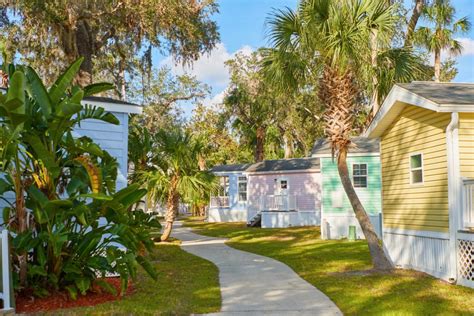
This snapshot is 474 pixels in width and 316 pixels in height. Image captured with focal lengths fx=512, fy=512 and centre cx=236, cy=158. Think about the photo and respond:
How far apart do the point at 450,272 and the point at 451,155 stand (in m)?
2.43

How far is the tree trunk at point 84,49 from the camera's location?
19016mm

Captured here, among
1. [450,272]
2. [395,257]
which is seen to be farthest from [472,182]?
[395,257]

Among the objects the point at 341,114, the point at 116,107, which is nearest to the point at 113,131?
the point at 116,107

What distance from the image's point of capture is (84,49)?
1945 cm

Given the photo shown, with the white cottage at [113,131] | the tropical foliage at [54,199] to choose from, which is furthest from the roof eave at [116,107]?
the tropical foliage at [54,199]

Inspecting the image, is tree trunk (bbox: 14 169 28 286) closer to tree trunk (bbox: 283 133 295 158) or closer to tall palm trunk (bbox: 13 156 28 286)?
tall palm trunk (bbox: 13 156 28 286)

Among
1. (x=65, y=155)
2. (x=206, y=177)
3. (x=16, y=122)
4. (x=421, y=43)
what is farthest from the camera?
(x=421, y=43)

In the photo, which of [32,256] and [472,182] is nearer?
[32,256]

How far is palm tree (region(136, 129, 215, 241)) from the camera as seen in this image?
18.0 metres

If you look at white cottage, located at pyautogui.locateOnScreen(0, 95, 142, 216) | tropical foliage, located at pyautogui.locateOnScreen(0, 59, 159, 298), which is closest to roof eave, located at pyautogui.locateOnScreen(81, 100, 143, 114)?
white cottage, located at pyautogui.locateOnScreen(0, 95, 142, 216)

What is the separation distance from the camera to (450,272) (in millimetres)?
10609

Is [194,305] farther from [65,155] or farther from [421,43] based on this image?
[421,43]

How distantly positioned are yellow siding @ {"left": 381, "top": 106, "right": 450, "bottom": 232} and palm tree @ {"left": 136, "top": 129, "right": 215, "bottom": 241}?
6675 millimetres

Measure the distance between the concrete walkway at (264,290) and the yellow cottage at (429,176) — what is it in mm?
3105
